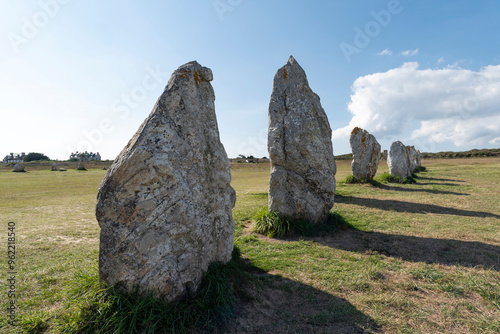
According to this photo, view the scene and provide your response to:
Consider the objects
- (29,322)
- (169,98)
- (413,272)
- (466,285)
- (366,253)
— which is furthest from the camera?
(366,253)

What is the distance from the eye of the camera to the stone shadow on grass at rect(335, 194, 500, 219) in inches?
370

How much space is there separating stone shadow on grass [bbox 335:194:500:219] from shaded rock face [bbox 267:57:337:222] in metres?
3.74

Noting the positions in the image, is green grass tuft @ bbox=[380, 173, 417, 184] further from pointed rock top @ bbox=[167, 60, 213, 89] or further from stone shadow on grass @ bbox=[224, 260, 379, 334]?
pointed rock top @ bbox=[167, 60, 213, 89]

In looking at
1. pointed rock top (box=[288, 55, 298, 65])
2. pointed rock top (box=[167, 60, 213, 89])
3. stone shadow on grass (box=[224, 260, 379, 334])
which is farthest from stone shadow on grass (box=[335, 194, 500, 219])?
pointed rock top (box=[167, 60, 213, 89])

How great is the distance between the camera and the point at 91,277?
3.59 m

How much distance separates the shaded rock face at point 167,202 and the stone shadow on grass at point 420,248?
354 centimetres

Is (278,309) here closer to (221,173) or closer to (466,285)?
(221,173)

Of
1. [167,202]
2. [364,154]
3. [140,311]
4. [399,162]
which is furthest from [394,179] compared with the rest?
[140,311]

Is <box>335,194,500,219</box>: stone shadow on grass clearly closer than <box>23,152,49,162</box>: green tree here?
Yes

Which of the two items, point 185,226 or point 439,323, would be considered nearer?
point 439,323

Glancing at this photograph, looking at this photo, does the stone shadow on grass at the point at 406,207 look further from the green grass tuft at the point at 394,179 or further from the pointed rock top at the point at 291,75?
the green grass tuft at the point at 394,179

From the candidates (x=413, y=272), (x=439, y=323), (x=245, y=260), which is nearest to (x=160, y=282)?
(x=245, y=260)

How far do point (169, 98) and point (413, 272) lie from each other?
15.8 feet

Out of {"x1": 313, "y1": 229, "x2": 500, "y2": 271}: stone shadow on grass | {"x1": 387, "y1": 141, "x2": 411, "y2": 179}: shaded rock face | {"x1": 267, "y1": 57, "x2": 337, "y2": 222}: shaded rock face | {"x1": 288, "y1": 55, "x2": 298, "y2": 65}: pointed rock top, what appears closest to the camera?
{"x1": 313, "y1": 229, "x2": 500, "y2": 271}: stone shadow on grass
